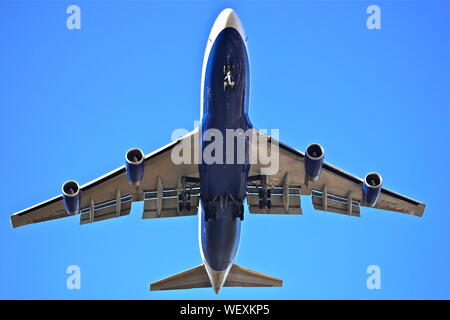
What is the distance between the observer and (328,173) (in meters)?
27.8

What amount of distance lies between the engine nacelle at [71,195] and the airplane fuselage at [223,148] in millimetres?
4715

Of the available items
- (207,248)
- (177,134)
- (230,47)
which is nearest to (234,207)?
(207,248)

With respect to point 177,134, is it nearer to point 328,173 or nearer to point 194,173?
point 194,173

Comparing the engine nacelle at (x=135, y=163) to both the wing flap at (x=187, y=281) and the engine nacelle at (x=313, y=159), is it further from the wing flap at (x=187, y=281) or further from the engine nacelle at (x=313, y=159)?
the wing flap at (x=187, y=281)

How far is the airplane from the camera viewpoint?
923 inches

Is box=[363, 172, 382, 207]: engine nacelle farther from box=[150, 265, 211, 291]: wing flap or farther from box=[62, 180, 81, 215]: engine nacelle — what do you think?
box=[62, 180, 81, 215]: engine nacelle

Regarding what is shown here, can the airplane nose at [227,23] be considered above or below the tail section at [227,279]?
above

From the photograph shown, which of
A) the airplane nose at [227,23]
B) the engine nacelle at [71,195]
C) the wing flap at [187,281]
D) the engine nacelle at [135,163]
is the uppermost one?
the airplane nose at [227,23]

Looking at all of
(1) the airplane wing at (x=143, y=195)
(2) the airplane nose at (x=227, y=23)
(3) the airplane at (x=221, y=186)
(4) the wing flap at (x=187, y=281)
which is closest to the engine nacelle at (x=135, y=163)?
(3) the airplane at (x=221, y=186)

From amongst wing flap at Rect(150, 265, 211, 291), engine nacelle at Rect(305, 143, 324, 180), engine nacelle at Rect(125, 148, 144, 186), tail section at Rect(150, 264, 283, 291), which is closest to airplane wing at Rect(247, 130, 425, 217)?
engine nacelle at Rect(305, 143, 324, 180)

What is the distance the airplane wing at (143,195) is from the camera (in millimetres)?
27141

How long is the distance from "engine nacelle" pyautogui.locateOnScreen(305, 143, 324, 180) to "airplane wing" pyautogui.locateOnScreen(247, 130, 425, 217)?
2453 millimetres

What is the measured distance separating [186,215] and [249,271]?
3.83m

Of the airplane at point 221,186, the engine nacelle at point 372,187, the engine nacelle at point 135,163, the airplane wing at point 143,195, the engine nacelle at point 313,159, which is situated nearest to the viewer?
the airplane at point 221,186
